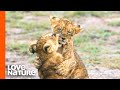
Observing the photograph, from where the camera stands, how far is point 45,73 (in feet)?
27.7

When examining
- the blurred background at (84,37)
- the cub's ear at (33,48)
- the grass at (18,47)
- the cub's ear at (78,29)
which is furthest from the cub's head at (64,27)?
the grass at (18,47)

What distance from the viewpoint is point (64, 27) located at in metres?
8.50

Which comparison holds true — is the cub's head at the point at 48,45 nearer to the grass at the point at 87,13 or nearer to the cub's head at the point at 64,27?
the cub's head at the point at 64,27

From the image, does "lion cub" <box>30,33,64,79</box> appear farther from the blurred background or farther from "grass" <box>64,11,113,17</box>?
"grass" <box>64,11,113,17</box>

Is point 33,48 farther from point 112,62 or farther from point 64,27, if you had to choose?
point 112,62

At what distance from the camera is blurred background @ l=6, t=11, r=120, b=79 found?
8.58 m

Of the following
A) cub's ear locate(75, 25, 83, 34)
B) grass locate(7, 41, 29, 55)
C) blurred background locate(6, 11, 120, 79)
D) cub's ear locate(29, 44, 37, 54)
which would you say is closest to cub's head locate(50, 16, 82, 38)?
cub's ear locate(75, 25, 83, 34)

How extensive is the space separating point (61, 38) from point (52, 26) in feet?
0.82

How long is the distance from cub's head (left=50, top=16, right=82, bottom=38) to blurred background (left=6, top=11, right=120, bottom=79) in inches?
4.0

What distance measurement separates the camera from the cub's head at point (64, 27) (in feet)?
27.9

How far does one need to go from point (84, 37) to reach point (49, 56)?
647 mm

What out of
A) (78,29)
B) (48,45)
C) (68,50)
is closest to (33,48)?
(48,45)
